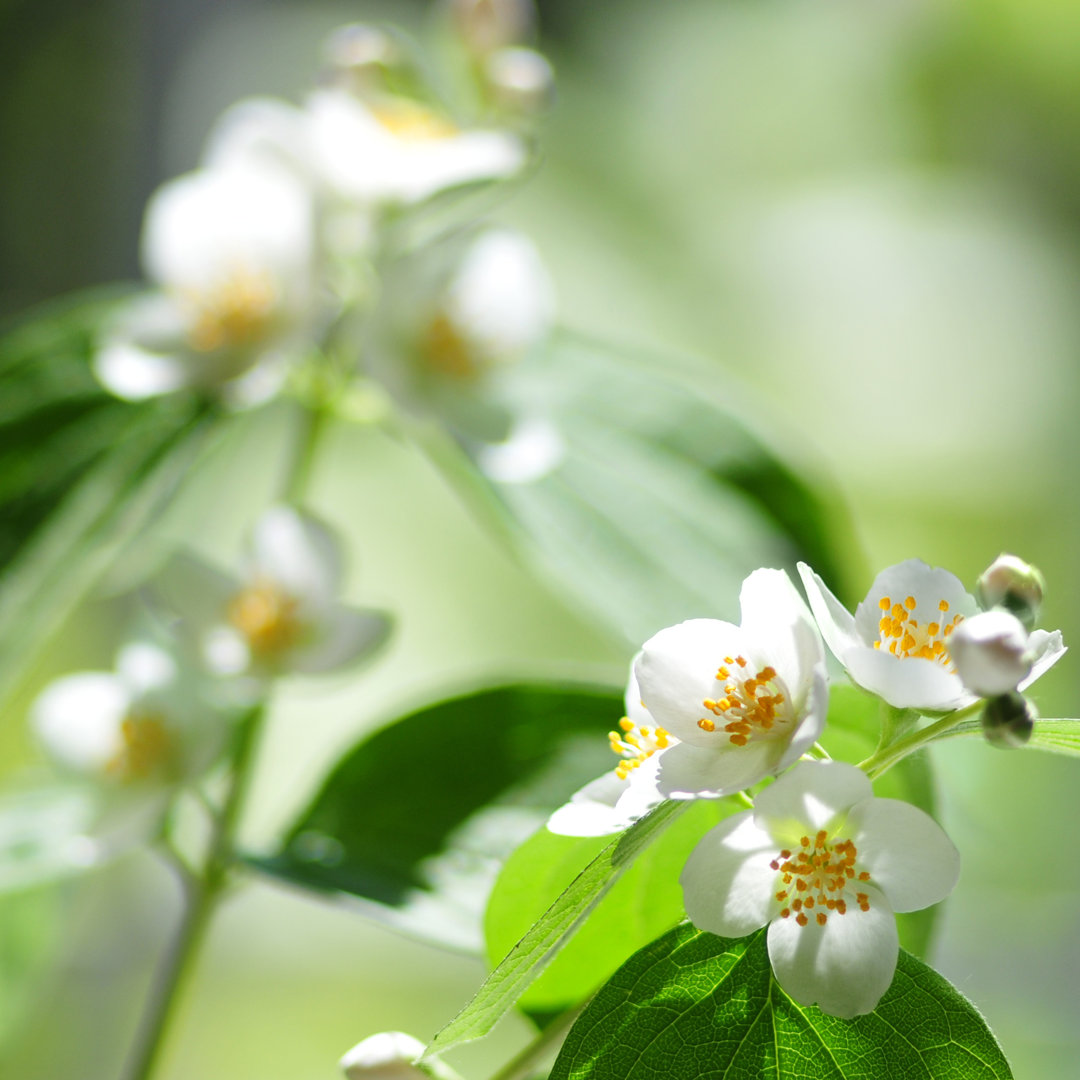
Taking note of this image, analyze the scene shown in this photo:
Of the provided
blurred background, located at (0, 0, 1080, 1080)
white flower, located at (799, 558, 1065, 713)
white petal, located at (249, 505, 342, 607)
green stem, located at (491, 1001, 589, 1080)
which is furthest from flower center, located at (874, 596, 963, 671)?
blurred background, located at (0, 0, 1080, 1080)

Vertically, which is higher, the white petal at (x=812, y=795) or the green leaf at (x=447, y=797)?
the white petal at (x=812, y=795)

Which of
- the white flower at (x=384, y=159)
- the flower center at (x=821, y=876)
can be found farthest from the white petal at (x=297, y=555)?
the flower center at (x=821, y=876)

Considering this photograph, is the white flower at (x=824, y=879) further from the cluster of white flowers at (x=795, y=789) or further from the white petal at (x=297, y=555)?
the white petal at (x=297, y=555)

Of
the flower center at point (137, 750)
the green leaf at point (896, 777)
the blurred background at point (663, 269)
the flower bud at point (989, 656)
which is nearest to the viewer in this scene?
the flower bud at point (989, 656)

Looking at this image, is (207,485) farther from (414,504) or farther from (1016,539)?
(1016,539)

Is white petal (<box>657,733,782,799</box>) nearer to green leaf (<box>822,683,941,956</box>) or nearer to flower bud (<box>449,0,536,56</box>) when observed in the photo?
green leaf (<box>822,683,941,956</box>)

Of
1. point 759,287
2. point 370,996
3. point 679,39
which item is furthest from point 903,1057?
point 679,39

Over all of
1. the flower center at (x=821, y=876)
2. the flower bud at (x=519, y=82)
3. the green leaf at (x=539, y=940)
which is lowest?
the green leaf at (x=539, y=940)

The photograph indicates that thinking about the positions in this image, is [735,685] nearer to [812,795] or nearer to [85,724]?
[812,795]
